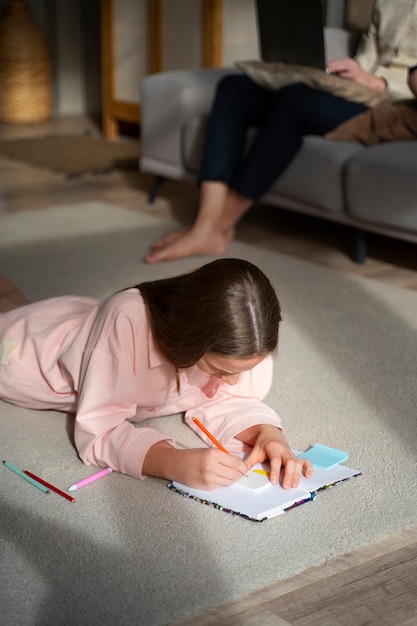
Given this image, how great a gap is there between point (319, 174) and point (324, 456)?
1363mm

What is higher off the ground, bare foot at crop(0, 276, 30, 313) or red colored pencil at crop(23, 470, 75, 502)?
bare foot at crop(0, 276, 30, 313)

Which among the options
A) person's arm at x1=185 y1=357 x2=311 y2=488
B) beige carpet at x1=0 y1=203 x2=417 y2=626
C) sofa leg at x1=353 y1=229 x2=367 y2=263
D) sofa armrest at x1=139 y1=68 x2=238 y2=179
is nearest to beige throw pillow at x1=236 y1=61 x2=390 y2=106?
sofa armrest at x1=139 y1=68 x2=238 y2=179

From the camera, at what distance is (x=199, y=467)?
4.55ft

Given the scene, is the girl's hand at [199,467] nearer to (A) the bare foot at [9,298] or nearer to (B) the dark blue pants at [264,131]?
(A) the bare foot at [9,298]

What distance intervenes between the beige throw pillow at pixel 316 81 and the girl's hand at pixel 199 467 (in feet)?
5.59

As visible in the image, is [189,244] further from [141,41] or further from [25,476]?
[141,41]

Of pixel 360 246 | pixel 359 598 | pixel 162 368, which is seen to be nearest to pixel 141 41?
pixel 360 246

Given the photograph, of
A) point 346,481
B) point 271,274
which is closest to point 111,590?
point 346,481

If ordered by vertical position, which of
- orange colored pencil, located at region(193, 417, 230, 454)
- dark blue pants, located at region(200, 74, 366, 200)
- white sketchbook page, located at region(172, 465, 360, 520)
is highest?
dark blue pants, located at region(200, 74, 366, 200)

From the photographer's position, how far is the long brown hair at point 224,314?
1.34 meters

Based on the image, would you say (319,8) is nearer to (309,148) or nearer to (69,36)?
(309,148)

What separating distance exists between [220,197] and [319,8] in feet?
2.02

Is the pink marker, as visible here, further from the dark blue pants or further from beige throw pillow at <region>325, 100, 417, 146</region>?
beige throw pillow at <region>325, 100, 417, 146</region>

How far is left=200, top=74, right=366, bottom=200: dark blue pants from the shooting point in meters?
2.83
